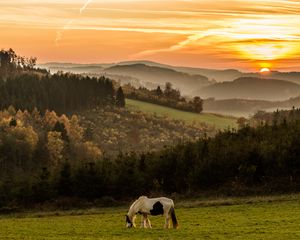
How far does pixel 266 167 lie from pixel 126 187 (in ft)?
52.4

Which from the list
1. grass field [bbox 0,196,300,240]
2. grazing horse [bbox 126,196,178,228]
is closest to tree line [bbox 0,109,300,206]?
grass field [bbox 0,196,300,240]

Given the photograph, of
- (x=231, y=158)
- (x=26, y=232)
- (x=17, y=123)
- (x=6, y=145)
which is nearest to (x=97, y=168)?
(x=231, y=158)

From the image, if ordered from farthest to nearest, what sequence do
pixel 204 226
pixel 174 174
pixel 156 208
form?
pixel 174 174 < pixel 204 226 < pixel 156 208

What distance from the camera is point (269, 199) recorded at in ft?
161

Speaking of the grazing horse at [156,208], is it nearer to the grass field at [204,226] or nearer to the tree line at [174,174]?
the grass field at [204,226]

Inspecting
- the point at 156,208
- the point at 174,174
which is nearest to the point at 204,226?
the point at 156,208

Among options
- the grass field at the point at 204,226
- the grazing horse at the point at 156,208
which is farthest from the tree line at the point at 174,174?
the grazing horse at the point at 156,208

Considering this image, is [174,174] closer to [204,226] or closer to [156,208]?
[204,226]

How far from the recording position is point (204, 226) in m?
33.7

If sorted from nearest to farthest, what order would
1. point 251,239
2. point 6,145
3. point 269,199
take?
1. point 251,239
2. point 269,199
3. point 6,145

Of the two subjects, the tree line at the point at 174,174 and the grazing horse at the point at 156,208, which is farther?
the tree line at the point at 174,174

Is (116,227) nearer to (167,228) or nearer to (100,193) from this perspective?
(167,228)

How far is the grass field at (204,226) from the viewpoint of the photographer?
96.9 ft

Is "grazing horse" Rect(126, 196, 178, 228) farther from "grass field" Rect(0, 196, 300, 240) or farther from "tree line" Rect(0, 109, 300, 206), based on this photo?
"tree line" Rect(0, 109, 300, 206)
